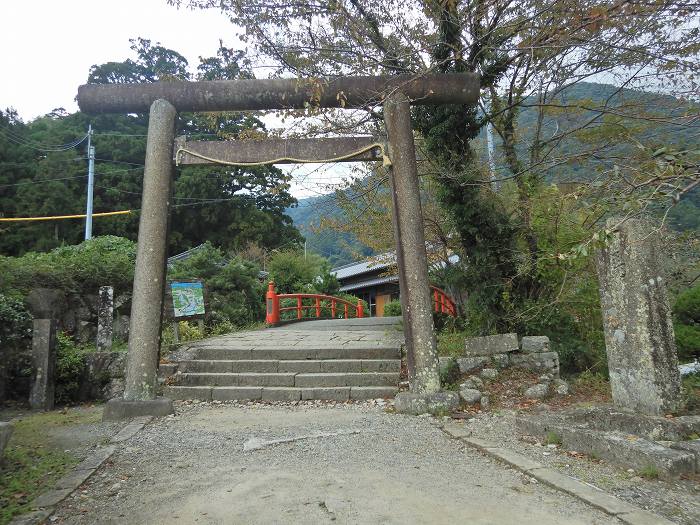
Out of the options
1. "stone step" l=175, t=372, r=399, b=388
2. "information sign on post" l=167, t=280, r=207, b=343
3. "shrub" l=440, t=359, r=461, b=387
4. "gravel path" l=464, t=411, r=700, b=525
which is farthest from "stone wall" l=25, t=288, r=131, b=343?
"gravel path" l=464, t=411, r=700, b=525

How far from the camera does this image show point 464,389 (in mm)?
6145

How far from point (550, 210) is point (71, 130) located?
1063 inches

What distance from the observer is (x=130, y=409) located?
5.80 m

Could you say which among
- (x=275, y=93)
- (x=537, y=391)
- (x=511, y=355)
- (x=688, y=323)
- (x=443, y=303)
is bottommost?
(x=537, y=391)

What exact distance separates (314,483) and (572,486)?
1830 millimetres

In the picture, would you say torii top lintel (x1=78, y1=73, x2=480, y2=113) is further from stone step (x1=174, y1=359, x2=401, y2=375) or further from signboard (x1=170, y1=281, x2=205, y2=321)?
stone step (x1=174, y1=359, x2=401, y2=375)

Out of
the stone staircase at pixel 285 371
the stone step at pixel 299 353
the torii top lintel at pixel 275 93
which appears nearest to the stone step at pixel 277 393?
the stone staircase at pixel 285 371

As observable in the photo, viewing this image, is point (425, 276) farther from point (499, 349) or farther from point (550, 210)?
point (550, 210)

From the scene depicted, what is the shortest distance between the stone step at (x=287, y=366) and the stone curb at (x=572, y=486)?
9.69ft

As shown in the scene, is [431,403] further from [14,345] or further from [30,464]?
[14,345]

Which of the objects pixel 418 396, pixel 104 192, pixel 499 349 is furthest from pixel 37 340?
pixel 104 192

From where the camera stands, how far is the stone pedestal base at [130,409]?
5.77 m

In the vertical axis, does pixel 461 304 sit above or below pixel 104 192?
below

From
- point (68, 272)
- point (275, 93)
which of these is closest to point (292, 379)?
point (275, 93)
